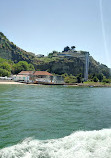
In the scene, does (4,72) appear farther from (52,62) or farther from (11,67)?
(52,62)

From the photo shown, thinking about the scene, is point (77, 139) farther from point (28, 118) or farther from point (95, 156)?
point (28, 118)

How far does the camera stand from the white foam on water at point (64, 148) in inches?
307

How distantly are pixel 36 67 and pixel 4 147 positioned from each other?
172677mm

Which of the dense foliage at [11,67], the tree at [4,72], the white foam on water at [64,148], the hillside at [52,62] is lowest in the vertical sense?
the white foam on water at [64,148]

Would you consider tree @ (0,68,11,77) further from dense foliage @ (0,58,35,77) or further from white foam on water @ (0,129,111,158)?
white foam on water @ (0,129,111,158)

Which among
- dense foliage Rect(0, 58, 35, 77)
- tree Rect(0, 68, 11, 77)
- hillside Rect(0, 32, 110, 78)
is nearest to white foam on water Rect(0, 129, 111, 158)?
tree Rect(0, 68, 11, 77)

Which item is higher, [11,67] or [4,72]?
[11,67]

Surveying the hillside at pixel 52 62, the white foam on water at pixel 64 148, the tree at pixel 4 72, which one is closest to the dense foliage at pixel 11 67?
the tree at pixel 4 72

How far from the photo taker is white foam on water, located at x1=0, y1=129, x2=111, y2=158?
780 cm

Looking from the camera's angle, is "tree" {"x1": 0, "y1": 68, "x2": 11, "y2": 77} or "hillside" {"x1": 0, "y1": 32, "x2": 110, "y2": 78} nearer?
"tree" {"x1": 0, "y1": 68, "x2": 11, "y2": 77}

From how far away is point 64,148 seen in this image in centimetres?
864

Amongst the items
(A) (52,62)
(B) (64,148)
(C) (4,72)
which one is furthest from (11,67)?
(B) (64,148)

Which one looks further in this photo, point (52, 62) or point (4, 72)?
point (52, 62)

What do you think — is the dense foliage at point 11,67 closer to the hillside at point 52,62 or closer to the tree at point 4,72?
the tree at point 4,72
